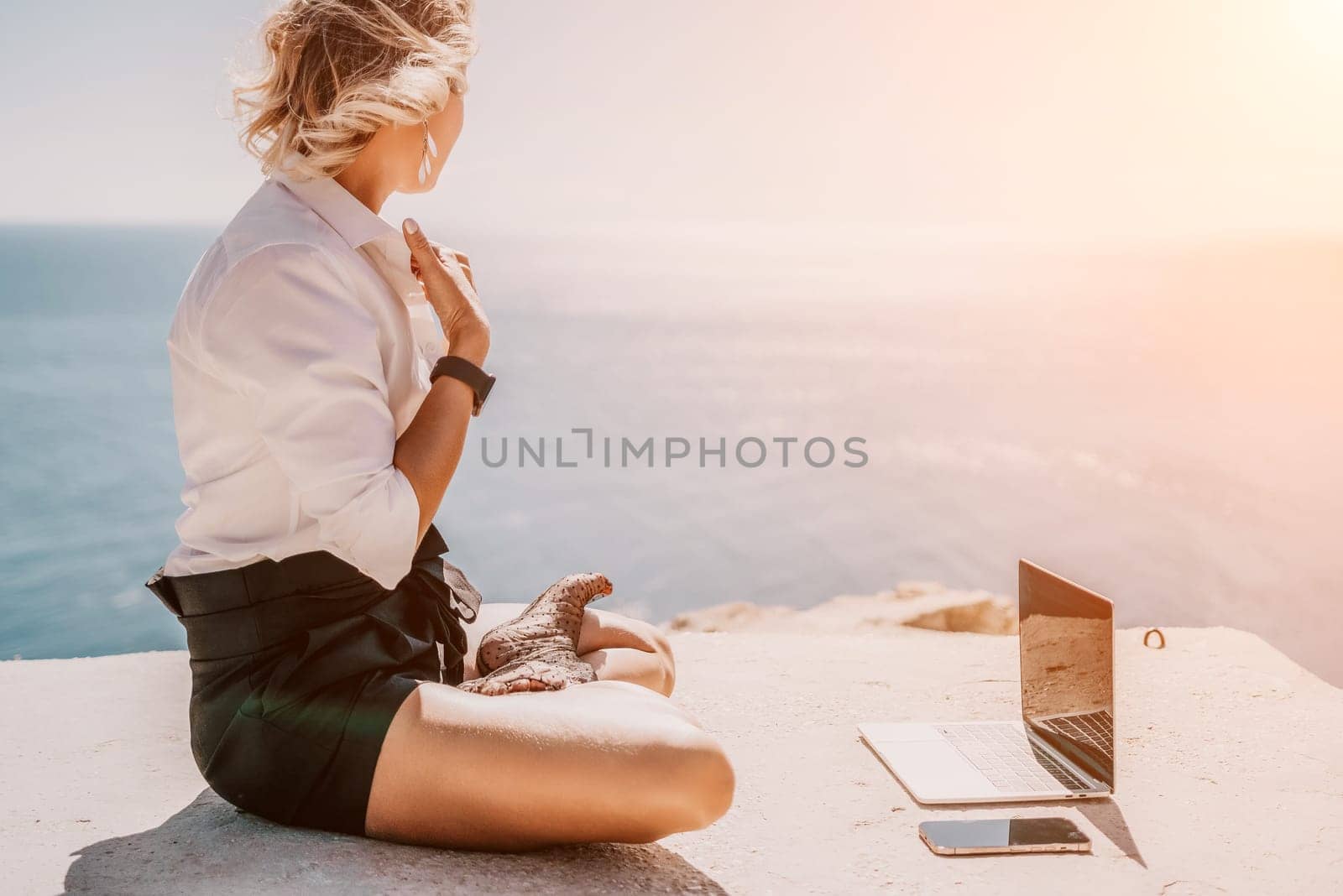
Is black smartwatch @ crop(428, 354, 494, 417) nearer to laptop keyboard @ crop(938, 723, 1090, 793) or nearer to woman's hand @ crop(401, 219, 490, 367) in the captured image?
woman's hand @ crop(401, 219, 490, 367)

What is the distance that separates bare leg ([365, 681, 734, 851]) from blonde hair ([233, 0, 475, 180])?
789 millimetres

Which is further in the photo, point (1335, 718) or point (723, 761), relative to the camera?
point (1335, 718)

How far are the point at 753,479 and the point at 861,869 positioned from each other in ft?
27.1

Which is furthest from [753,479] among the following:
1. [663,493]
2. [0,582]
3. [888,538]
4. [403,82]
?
[403,82]

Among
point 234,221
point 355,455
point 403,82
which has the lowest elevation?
point 355,455

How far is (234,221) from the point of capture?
4.85 feet

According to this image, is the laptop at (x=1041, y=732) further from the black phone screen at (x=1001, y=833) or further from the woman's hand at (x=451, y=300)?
the woman's hand at (x=451, y=300)

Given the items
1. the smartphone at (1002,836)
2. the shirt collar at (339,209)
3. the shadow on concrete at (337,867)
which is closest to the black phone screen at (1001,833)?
the smartphone at (1002,836)

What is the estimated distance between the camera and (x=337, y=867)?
1510 millimetres

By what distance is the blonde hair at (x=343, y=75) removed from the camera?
1.52m

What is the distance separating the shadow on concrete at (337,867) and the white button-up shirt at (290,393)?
1.34ft

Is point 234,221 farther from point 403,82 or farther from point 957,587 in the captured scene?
point 957,587

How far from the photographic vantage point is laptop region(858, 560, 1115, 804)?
193 centimetres

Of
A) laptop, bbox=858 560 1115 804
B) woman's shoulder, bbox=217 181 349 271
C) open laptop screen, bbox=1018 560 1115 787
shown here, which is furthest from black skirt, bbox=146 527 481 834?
open laptop screen, bbox=1018 560 1115 787
